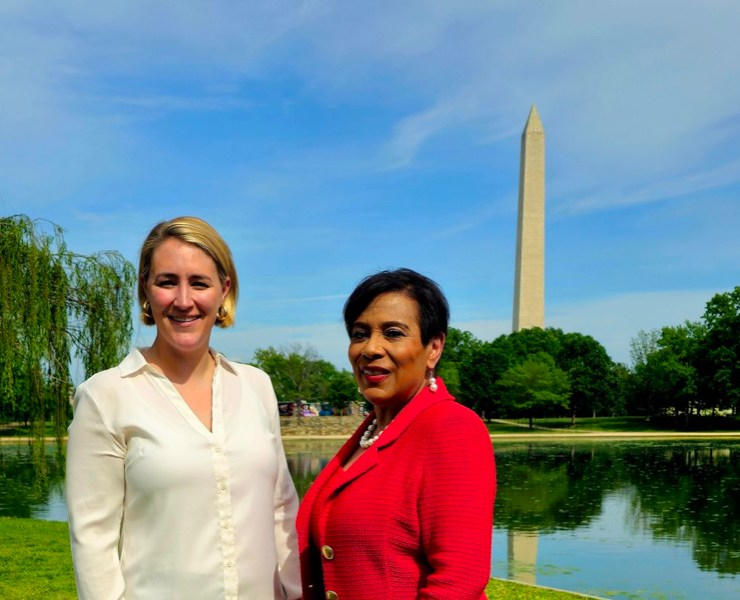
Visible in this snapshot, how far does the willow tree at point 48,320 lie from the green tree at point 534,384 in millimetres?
33259

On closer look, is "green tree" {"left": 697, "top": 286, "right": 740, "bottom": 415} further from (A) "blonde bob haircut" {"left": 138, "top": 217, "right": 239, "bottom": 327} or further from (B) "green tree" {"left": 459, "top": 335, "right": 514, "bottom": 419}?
(A) "blonde bob haircut" {"left": 138, "top": 217, "right": 239, "bottom": 327}

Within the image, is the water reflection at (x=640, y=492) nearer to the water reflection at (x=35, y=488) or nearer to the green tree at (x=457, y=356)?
the water reflection at (x=35, y=488)

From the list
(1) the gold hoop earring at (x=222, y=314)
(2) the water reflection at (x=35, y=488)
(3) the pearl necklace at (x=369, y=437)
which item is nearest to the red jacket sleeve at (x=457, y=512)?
(3) the pearl necklace at (x=369, y=437)

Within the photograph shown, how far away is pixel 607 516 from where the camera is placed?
13312 millimetres

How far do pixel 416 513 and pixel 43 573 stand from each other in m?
6.49

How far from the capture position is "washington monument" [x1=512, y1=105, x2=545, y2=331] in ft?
148

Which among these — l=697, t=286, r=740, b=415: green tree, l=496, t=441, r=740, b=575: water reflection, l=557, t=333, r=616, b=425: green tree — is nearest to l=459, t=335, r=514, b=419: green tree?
l=557, t=333, r=616, b=425: green tree

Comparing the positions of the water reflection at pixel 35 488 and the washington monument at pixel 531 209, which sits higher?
the washington monument at pixel 531 209

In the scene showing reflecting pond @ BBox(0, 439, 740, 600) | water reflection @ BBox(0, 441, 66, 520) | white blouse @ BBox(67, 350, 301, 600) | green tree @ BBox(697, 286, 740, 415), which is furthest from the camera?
green tree @ BBox(697, 286, 740, 415)

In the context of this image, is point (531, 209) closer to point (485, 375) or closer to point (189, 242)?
point (485, 375)

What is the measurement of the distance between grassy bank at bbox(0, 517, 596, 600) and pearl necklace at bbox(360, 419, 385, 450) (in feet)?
15.8

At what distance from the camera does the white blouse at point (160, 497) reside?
2.21 metres

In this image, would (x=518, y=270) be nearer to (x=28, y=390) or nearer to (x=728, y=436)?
(x=728, y=436)

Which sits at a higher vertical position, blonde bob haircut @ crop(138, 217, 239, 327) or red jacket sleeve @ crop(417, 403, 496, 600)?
blonde bob haircut @ crop(138, 217, 239, 327)
